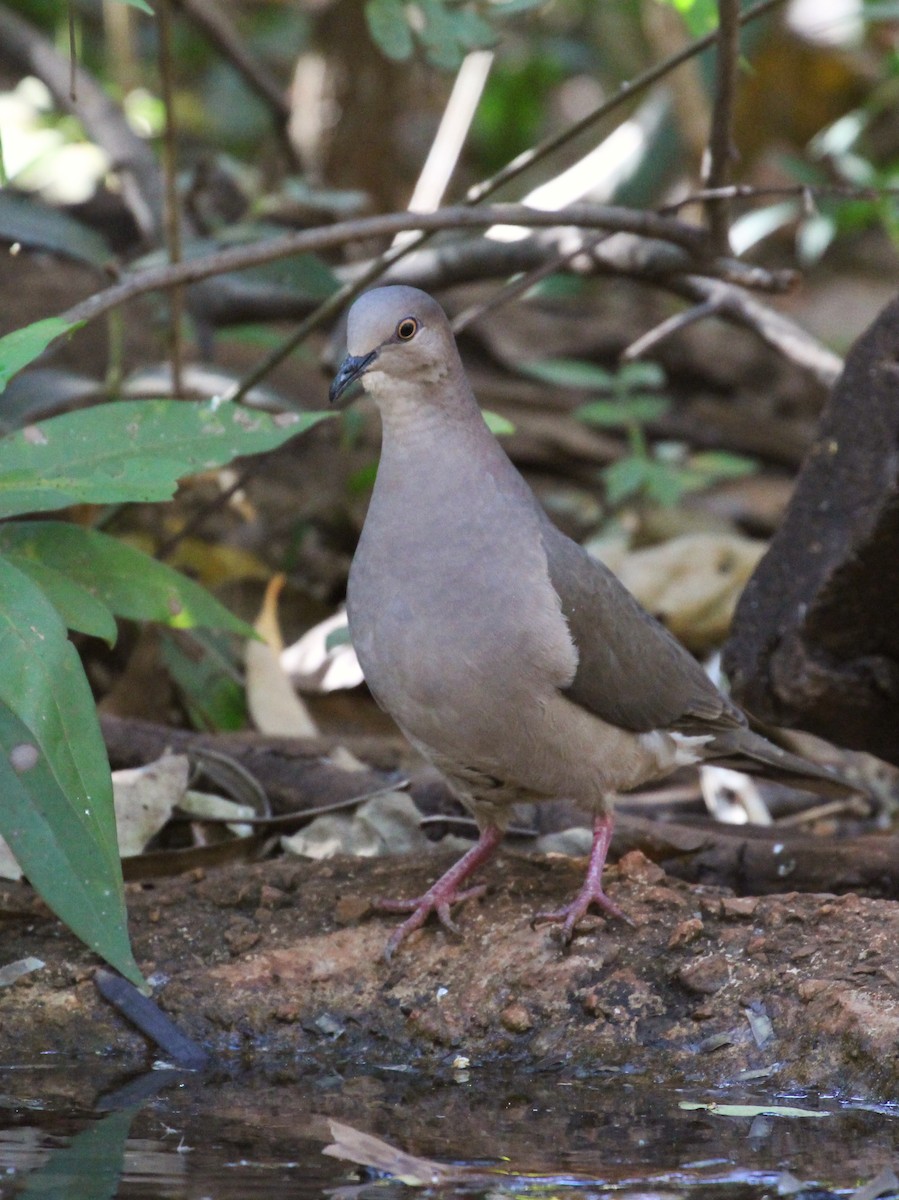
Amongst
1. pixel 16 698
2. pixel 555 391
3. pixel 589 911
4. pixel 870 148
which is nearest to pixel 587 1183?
pixel 589 911

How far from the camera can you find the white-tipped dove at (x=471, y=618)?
10.6 ft

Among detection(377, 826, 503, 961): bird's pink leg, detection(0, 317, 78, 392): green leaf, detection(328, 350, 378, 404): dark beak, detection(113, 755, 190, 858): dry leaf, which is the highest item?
detection(0, 317, 78, 392): green leaf

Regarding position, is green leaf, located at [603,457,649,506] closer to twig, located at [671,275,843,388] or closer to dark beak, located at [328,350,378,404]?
twig, located at [671,275,843,388]

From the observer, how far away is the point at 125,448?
3172 mm

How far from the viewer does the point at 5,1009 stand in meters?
3.06

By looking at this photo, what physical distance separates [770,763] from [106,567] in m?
1.77

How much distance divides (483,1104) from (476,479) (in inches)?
52.4

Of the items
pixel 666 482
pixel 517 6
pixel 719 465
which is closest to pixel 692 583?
pixel 666 482

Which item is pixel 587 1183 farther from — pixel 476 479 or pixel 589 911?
pixel 476 479

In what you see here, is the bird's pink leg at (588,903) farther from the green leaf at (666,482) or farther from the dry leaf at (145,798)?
the green leaf at (666,482)

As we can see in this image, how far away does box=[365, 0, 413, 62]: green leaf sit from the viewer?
163 inches

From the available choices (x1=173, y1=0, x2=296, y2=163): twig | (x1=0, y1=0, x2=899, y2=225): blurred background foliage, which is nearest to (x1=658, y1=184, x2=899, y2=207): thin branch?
(x1=0, y1=0, x2=899, y2=225): blurred background foliage

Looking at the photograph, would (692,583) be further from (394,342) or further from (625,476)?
(394,342)

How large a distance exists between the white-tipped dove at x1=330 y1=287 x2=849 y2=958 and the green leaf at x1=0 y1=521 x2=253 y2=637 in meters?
0.49
